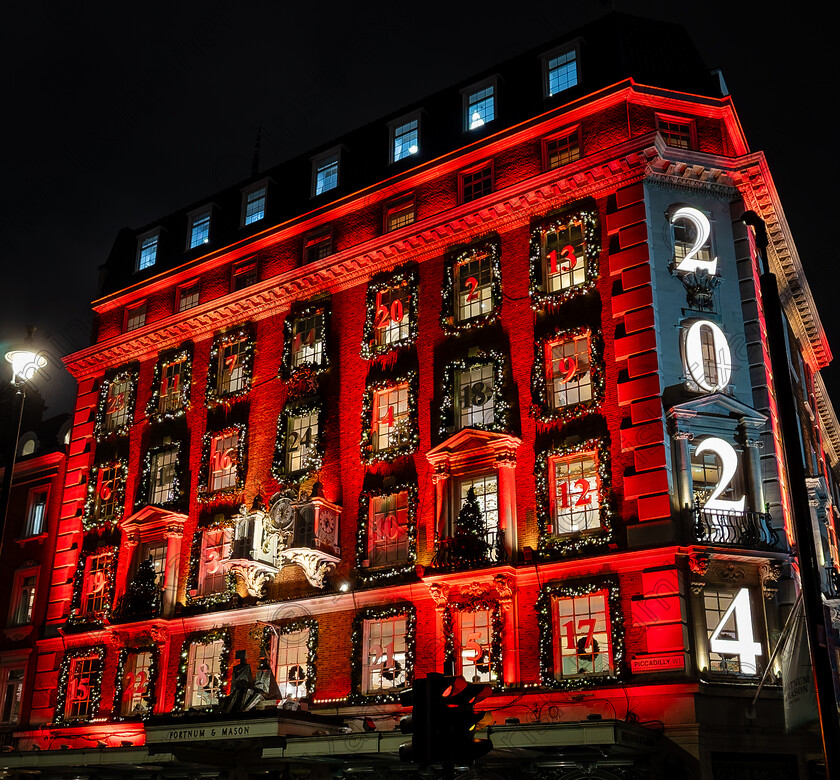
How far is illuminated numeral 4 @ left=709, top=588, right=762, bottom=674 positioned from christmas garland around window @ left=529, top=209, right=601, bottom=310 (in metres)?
9.54

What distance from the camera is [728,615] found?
927 inches

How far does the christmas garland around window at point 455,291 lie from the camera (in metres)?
29.5

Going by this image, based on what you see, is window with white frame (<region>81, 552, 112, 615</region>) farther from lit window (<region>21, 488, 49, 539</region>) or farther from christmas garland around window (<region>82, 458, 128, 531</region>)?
lit window (<region>21, 488, 49, 539</region>)

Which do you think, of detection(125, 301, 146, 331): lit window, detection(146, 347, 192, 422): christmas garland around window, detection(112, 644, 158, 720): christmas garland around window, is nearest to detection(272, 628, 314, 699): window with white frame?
detection(112, 644, 158, 720): christmas garland around window

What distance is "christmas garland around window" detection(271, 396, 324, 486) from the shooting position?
3123 cm

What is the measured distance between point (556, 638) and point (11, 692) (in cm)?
2297

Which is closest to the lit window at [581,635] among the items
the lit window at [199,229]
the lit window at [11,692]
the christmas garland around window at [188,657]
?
the christmas garland around window at [188,657]

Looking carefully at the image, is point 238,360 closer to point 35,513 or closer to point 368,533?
point 368,533

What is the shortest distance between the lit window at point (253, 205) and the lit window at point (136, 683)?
16.5m

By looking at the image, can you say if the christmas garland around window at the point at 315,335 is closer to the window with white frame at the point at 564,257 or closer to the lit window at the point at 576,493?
the window with white frame at the point at 564,257

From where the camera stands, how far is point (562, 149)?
30219mm

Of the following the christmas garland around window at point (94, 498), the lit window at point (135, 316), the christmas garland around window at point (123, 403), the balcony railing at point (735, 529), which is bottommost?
the balcony railing at point (735, 529)

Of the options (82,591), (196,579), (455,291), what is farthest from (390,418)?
(82,591)

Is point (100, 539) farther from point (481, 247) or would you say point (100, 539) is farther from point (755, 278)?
point (755, 278)
